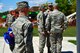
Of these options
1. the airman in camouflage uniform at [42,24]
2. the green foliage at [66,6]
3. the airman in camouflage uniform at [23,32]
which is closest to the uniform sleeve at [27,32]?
the airman in camouflage uniform at [23,32]

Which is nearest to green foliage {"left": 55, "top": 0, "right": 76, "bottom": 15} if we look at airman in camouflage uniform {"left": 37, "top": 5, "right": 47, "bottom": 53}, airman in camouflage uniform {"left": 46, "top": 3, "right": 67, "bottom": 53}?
airman in camouflage uniform {"left": 37, "top": 5, "right": 47, "bottom": 53}

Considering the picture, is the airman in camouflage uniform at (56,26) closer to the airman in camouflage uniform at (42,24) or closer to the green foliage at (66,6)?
the airman in camouflage uniform at (42,24)

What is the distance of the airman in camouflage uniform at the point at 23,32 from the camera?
5.70 m

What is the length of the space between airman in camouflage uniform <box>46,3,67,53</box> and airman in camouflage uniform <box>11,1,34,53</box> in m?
4.51

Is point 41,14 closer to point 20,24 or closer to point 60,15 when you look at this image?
point 60,15

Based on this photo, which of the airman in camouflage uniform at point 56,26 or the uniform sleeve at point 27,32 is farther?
the airman in camouflage uniform at point 56,26

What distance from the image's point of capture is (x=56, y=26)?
34.0 feet

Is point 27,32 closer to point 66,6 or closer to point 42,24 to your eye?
point 42,24

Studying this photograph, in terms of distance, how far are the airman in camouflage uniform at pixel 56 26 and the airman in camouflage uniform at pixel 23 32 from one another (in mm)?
4514

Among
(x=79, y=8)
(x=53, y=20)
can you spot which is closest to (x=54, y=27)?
(x=53, y=20)

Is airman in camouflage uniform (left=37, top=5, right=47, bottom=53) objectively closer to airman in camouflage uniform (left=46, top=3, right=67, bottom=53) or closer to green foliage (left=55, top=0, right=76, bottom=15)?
airman in camouflage uniform (left=46, top=3, right=67, bottom=53)

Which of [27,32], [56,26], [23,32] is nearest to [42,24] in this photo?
[56,26]

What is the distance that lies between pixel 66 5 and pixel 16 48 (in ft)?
229

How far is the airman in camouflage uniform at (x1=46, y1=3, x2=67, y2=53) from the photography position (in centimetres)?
1031
